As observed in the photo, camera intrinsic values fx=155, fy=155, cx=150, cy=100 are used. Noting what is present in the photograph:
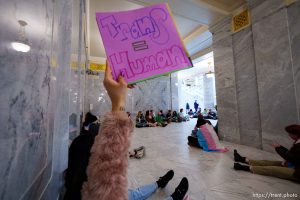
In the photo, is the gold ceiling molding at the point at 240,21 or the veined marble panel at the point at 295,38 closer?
the veined marble panel at the point at 295,38

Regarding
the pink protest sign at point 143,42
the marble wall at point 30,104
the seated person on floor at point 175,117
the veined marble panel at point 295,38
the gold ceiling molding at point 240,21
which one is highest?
the gold ceiling molding at point 240,21

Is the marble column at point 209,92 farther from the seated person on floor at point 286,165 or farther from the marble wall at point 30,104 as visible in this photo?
the marble wall at point 30,104

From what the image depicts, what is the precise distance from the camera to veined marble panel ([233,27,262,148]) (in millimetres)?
3273

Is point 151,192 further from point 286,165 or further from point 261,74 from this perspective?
point 261,74

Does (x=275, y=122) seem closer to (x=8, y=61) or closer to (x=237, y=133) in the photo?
(x=237, y=133)

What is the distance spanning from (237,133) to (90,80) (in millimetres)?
6291

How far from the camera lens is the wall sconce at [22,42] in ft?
1.27

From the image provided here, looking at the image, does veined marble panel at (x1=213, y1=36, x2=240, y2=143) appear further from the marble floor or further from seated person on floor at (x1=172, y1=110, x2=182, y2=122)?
seated person on floor at (x1=172, y1=110, x2=182, y2=122)

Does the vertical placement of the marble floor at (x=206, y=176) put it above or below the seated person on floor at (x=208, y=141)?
below

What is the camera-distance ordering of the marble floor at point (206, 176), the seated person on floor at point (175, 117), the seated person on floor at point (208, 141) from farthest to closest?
the seated person on floor at point (175, 117) → the seated person on floor at point (208, 141) → the marble floor at point (206, 176)

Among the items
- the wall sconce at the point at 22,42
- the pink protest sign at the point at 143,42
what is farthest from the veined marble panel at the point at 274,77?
the wall sconce at the point at 22,42

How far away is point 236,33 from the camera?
145 inches

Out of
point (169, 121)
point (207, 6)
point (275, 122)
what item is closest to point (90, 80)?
point (169, 121)

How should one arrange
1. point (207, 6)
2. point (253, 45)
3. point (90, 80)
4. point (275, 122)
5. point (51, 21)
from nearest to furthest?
point (51, 21)
point (275, 122)
point (253, 45)
point (207, 6)
point (90, 80)
